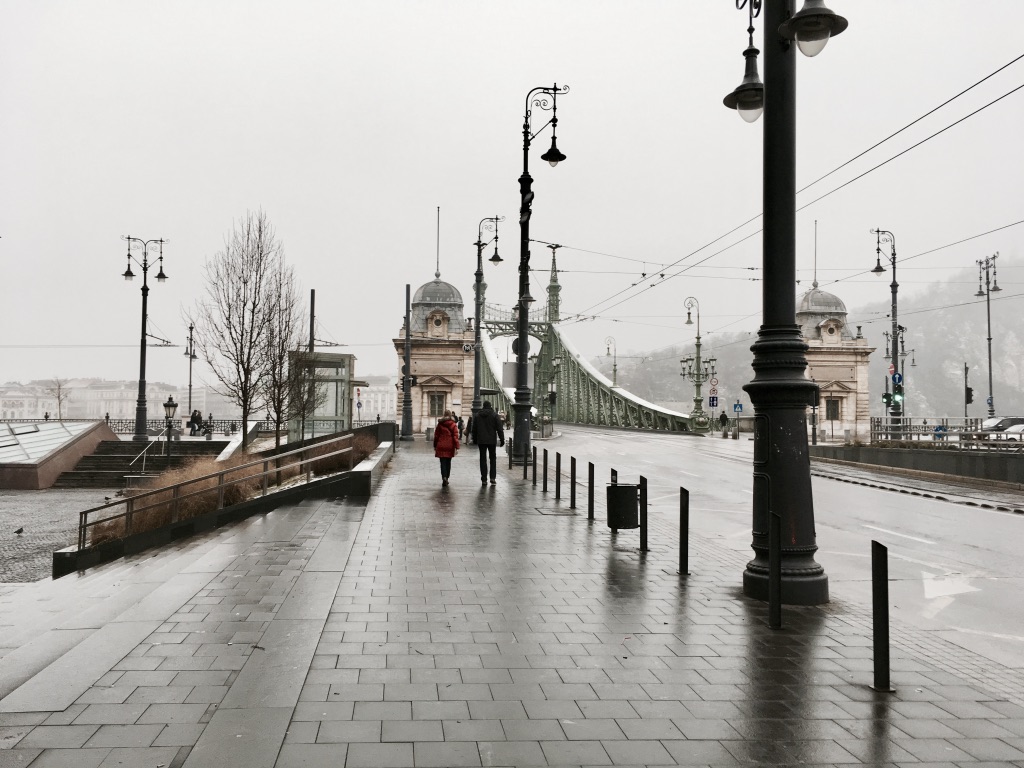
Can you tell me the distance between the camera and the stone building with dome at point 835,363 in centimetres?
5512

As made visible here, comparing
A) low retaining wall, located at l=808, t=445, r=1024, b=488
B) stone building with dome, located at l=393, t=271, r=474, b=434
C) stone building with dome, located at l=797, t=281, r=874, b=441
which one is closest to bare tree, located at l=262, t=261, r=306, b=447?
low retaining wall, located at l=808, t=445, r=1024, b=488

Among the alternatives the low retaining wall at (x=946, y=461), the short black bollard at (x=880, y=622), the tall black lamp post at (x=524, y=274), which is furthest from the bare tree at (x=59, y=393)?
the short black bollard at (x=880, y=622)

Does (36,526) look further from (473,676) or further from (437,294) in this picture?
(437,294)

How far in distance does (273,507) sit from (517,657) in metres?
10.2

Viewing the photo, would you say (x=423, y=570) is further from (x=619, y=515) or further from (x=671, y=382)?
(x=671, y=382)

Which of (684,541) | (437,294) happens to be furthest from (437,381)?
(684,541)

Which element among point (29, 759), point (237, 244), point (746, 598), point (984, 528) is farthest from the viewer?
point (237, 244)

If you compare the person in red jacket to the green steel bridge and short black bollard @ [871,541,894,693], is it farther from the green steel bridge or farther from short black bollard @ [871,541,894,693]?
the green steel bridge

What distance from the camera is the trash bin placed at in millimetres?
9719

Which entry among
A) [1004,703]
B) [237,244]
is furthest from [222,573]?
[237,244]

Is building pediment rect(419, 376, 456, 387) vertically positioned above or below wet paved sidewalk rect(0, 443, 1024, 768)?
above

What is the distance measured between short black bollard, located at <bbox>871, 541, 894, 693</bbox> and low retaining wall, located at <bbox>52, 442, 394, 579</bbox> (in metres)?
10.4

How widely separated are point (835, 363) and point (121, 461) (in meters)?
45.0

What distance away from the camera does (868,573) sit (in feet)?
27.7
